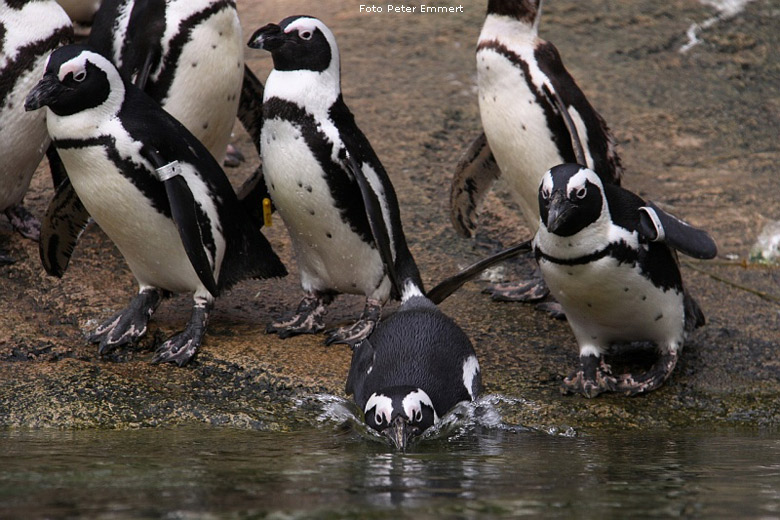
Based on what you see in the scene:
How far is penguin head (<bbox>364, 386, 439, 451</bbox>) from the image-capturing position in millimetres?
3008

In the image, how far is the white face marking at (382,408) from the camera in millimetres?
3036

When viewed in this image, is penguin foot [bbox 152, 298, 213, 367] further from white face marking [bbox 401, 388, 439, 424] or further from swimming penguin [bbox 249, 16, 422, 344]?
white face marking [bbox 401, 388, 439, 424]

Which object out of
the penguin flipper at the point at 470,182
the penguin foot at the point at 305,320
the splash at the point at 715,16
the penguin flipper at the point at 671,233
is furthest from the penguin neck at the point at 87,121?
the splash at the point at 715,16

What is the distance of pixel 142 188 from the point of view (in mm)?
3752

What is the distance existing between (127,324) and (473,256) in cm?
174

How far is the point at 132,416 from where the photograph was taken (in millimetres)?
3457

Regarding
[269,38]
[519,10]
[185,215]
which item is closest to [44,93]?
[185,215]

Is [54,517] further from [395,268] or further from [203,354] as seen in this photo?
[395,268]

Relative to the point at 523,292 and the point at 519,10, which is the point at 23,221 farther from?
the point at 519,10

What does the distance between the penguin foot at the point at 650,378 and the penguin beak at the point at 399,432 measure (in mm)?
1050

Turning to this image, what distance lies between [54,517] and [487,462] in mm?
1139

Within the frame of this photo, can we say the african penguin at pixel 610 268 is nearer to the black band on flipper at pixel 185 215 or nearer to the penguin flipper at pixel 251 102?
the black band on flipper at pixel 185 215

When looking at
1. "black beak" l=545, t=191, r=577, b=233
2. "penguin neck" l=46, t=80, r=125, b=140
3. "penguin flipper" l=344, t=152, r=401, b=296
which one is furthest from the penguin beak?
"penguin neck" l=46, t=80, r=125, b=140

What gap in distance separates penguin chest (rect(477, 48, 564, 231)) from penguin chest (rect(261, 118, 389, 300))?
2.69 ft
